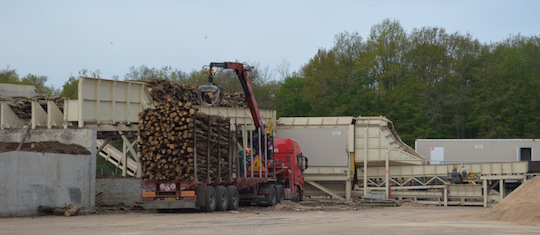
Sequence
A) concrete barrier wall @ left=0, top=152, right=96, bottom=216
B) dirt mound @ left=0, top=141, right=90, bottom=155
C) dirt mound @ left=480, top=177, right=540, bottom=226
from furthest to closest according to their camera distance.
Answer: dirt mound @ left=0, top=141, right=90, bottom=155 < concrete barrier wall @ left=0, top=152, right=96, bottom=216 < dirt mound @ left=480, top=177, right=540, bottom=226

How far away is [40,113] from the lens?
30391mm

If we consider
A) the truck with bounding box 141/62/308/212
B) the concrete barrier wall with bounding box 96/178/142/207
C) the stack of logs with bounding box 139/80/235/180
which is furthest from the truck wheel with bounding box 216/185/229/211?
the concrete barrier wall with bounding box 96/178/142/207

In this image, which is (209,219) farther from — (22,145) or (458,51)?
(458,51)

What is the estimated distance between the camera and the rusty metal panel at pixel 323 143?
3966 centimetres

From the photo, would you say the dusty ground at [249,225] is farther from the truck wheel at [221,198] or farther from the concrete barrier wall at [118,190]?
the concrete barrier wall at [118,190]

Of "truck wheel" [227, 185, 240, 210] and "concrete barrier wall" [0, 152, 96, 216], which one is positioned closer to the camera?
"concrete barrier wall" [0, 152, 96, 216]

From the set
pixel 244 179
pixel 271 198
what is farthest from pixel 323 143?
pixel 244 179

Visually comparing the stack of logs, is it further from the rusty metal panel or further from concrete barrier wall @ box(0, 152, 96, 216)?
the rusty metal panel

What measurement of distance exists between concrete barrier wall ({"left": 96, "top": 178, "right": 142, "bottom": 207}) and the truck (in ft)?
5.93

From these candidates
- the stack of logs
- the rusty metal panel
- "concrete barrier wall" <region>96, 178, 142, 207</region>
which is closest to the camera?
the stack of logs

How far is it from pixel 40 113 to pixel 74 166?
14.5 feet

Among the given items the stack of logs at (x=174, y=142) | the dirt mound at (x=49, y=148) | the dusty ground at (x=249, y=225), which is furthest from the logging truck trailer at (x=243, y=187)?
the dusty ground at (x=249, y=225)

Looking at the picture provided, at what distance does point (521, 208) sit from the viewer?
929 inches

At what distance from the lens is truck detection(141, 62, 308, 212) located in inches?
1063
